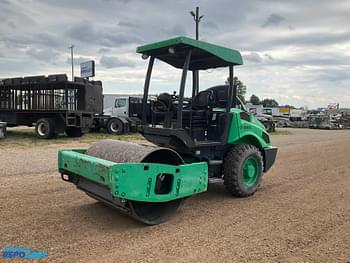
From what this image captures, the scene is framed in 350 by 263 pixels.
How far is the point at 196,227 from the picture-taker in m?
4.24

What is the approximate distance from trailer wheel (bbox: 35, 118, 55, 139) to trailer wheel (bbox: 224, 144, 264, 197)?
35.0 feet

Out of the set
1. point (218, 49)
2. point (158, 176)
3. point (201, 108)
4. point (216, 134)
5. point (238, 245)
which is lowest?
point (238, 245)

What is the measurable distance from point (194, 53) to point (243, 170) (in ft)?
6.75

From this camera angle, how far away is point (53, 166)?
8289mm

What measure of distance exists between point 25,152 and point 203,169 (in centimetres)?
778

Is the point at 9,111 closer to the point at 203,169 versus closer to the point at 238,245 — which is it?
the point at 203,169

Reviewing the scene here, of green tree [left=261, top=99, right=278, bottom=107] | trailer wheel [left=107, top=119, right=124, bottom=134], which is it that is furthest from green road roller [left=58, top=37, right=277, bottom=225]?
green tree [left=261, top=99, right=278, bottom=107]

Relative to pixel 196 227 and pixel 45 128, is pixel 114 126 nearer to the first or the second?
pixel 45 128

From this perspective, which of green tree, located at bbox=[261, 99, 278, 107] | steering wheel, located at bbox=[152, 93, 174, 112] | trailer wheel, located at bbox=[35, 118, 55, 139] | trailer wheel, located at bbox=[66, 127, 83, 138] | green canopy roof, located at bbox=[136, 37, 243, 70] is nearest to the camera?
green canopy roof, located at bbox=[136, 37, 243, 70]

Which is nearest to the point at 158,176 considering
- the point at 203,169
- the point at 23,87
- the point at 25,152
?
the point at 203,169

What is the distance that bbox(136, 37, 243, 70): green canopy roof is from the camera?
4.80 metres

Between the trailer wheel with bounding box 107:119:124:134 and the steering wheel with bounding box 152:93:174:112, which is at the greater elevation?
the steering wheel with bounding box 152:93:174:112

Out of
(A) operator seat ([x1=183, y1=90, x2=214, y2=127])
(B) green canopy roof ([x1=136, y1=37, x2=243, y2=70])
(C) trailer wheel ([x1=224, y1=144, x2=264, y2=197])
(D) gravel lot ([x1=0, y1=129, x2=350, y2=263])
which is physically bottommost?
(D) gravel lot ([x1=0, y1=129, x2=350, y2=263])

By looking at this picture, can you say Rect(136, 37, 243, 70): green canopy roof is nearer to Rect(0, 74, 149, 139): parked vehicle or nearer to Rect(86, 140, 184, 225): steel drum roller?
Rect(86, 140, 184, 225): steel drum roller
